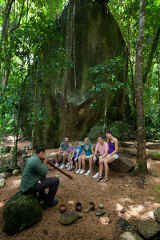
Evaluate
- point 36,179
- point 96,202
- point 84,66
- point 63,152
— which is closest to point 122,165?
point 96,202

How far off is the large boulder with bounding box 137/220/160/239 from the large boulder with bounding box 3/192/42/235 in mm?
1872

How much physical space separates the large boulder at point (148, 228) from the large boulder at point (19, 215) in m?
1.87

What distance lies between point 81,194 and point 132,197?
4.09 ft

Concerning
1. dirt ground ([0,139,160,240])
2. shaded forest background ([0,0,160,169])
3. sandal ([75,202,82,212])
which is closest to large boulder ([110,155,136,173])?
dirt ground ([0,139,160,240])

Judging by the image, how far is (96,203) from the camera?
11.9 ft

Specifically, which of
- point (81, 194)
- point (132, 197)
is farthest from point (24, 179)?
point (132, 197)

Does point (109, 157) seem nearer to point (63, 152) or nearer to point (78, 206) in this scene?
point (78, 206)

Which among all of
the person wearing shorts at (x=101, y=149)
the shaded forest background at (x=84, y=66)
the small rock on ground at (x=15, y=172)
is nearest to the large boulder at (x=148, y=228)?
the person wearing shorts at (x=101, y=149)

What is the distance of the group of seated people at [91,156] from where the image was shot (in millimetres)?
4918

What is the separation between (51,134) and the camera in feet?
29.6

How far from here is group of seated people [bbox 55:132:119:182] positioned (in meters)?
4.92

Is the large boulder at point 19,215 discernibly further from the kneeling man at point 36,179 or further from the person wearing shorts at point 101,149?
the person wearing shorts at point 101,149

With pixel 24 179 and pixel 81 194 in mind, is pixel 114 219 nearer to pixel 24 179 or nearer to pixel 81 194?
pixel 81 194

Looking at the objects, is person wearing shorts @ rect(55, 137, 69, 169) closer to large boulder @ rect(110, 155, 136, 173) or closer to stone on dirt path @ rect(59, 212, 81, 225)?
large boulder @ rect(110, 155, 136, 173)
